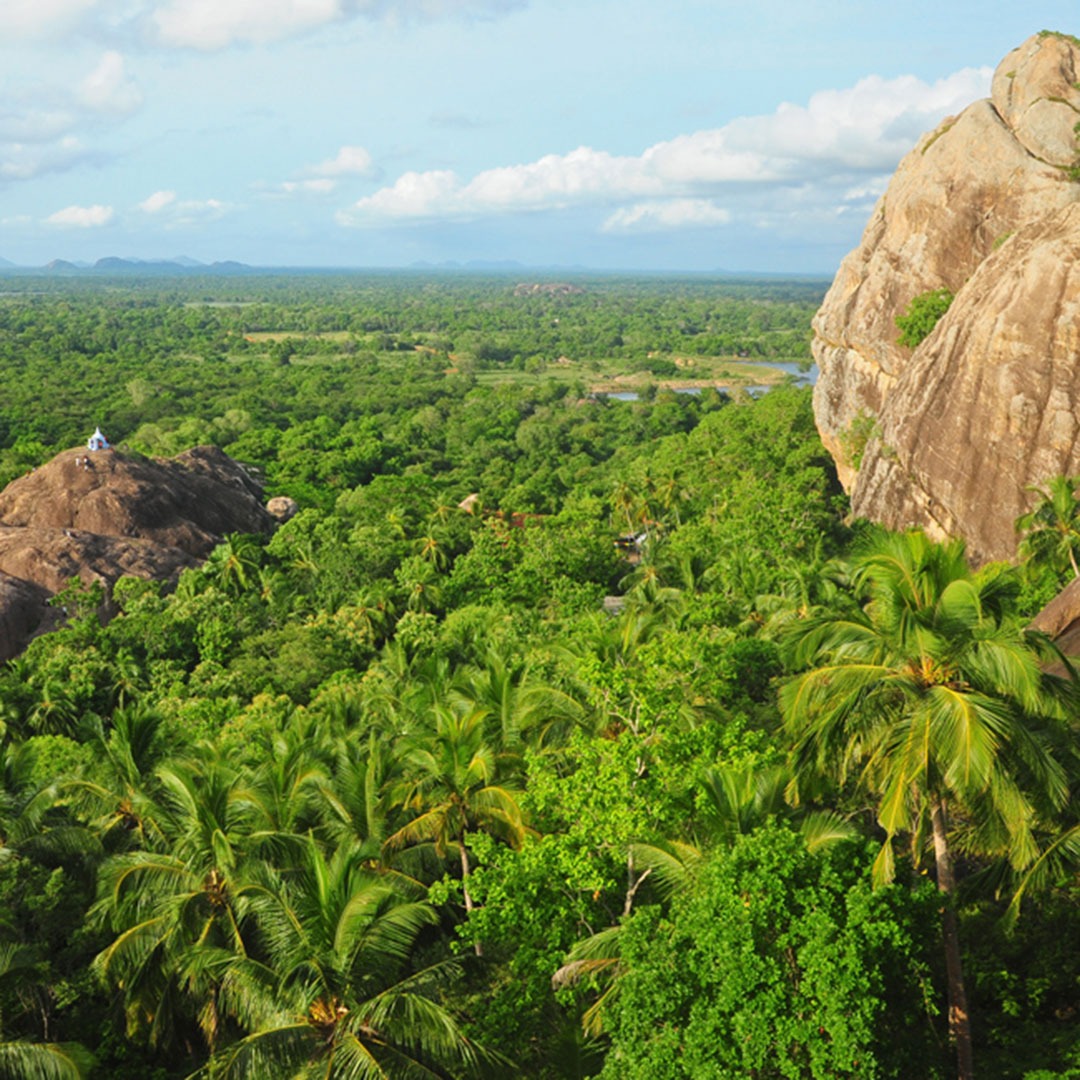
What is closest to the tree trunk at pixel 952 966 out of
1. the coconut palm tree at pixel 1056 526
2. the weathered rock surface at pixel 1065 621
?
the weathered rock surface at pixel 1065 621

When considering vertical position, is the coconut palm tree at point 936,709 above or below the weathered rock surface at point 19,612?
above

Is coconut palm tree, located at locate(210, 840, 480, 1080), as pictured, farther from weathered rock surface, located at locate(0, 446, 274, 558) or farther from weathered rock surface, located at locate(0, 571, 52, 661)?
weathered rock surface, located at locate(0, 446, 274, 558)

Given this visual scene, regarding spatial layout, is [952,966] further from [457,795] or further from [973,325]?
[973,325]

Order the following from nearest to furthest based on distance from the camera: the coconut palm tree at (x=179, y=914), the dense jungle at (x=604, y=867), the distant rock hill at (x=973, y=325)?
1. the dense jungle at (x=604, y=867)
2. the coconut palm tree at (x=179, y=914)
3. the distant rock hill at (x=973, y=325)

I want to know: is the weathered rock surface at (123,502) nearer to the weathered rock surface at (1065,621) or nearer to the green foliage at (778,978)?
the weathered rock surface at (1065,621)

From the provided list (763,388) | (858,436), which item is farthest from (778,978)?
(763,388)

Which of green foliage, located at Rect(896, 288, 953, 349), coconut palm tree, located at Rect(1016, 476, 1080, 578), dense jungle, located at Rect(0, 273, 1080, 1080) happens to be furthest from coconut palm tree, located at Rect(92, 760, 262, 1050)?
green foliage, located at Rect(896, 288, 953, 349)

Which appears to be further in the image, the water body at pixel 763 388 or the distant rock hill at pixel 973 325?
the water body at pixel 763 388
